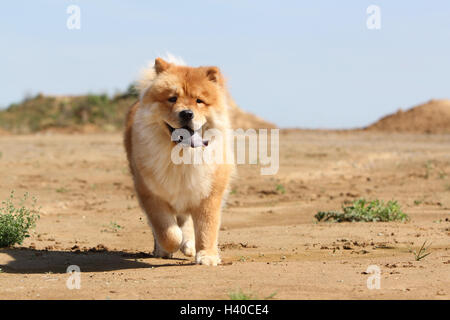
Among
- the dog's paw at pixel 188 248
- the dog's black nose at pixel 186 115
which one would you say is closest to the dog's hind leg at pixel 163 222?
the dog's paw at pixel 188 248

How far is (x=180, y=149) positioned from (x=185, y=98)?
499 millimetres

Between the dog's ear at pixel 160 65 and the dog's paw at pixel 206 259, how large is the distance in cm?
186

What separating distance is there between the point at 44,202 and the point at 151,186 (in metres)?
5.96

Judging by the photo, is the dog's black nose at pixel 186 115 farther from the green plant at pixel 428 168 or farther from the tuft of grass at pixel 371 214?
the green plant at pixel 428 168

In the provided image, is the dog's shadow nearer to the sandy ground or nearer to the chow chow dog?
the sandy ground

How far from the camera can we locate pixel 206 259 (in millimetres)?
6566

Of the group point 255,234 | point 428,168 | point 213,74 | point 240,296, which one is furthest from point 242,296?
point 428,168

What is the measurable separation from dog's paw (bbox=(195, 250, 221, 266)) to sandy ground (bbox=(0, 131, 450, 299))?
0.70ft

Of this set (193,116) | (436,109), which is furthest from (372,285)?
(436,109)

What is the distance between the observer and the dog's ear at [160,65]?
6.71 metres

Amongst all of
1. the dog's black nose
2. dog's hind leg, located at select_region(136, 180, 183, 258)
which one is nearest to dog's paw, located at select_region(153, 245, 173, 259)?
dog's hind leg, located at select_region(136, 180, 183, 258)
